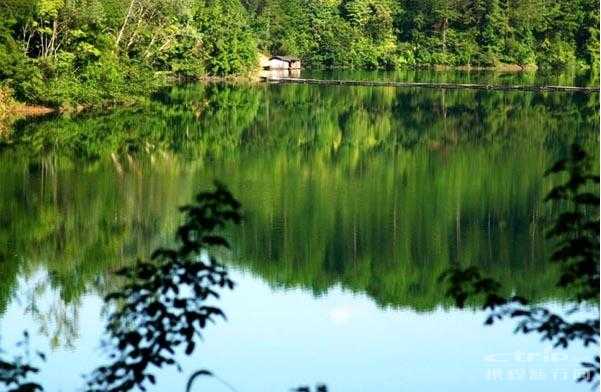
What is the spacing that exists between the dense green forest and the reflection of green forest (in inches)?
85.6

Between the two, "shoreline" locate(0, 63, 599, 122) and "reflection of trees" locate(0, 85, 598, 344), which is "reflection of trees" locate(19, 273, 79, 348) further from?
"shoreline" locate(0, 63, 599, 122)

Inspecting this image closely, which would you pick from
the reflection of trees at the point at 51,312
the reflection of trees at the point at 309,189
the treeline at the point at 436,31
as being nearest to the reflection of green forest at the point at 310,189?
the reflection of trees at the point at 309,189

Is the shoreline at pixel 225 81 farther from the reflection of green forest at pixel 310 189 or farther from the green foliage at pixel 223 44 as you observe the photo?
the reflection of green forest at pixel 310 189

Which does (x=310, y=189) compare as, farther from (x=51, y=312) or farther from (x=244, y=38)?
(x=244, y=38)

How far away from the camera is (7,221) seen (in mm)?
17734

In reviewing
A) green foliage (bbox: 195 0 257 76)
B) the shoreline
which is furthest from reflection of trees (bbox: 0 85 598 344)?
green foliage (bbox: 195 0 257 76)

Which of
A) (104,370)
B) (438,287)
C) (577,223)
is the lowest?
(438,287)

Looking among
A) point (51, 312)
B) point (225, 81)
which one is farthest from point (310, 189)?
point (225, 81)

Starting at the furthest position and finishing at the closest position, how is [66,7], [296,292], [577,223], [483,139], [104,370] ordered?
[66,7] < [483,139] < [296,292] < [104,370] < [577,223]

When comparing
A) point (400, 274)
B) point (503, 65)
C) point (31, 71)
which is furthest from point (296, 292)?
point (503, 65)

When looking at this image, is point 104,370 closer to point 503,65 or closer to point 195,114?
point 195,114

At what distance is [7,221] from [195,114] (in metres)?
18.4

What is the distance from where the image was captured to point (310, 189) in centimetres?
2198

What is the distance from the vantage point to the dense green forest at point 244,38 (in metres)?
35.1
